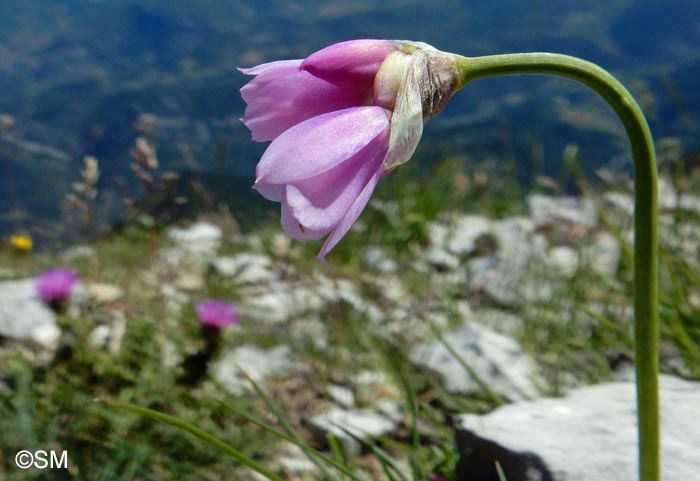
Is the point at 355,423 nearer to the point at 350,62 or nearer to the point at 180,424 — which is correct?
the point at 180,424

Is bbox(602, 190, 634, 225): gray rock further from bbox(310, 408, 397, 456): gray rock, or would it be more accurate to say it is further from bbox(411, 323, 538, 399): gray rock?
bbox(310, 408, 397, 456): gray rock

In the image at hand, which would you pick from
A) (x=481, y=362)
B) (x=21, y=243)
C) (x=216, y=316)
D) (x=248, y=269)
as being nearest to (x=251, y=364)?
(x=216, y=316)

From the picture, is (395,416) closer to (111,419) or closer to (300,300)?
(111,419)

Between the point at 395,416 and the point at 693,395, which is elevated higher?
the point at 693,395

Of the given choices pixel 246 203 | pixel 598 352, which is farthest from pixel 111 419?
pixel 246 203

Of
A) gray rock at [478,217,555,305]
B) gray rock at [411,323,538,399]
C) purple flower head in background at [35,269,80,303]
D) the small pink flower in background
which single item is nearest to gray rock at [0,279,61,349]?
purple flower head in background at [35,269,80,303]
